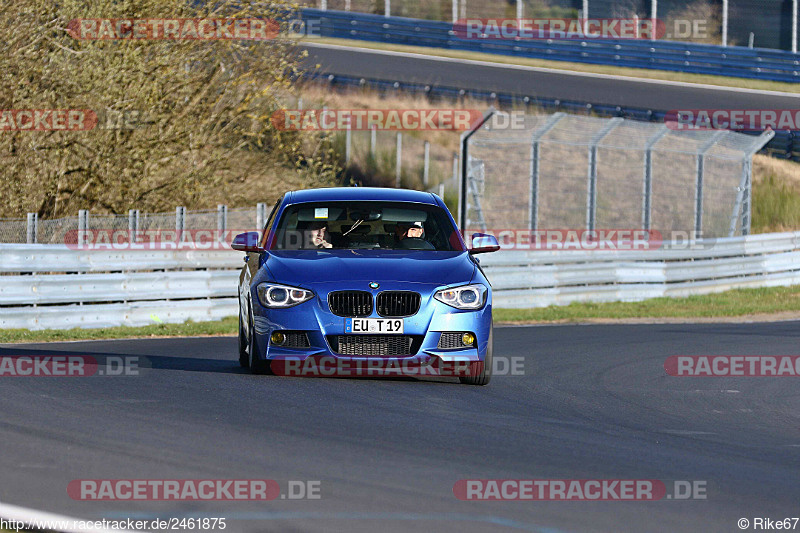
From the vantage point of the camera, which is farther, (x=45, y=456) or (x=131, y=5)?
(x=131, y=5)

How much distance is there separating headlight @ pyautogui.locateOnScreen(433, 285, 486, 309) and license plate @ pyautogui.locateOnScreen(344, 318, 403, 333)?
36cm

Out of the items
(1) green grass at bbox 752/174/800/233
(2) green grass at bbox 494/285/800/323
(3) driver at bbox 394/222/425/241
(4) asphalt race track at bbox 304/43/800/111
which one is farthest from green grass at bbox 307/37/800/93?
(3) driver at bbox 394/222/425/241

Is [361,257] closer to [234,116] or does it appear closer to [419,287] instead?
[419,287]

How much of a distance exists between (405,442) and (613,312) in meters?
14.6

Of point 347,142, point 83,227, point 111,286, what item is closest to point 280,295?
point 111,286

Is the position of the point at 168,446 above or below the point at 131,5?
below

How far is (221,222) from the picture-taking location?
19.3 m

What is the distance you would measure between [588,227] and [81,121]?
30.2 ft

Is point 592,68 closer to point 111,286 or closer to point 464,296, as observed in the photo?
point 111,286

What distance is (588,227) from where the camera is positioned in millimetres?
23922

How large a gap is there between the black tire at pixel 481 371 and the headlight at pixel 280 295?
1409 millimetres

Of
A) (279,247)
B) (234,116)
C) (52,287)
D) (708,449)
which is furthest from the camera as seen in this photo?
(234,116)

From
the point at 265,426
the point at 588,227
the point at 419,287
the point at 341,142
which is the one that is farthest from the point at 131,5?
the point at 265,426

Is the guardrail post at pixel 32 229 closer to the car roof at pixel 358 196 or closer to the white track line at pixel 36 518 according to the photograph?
the car roof at pixel 358 196
